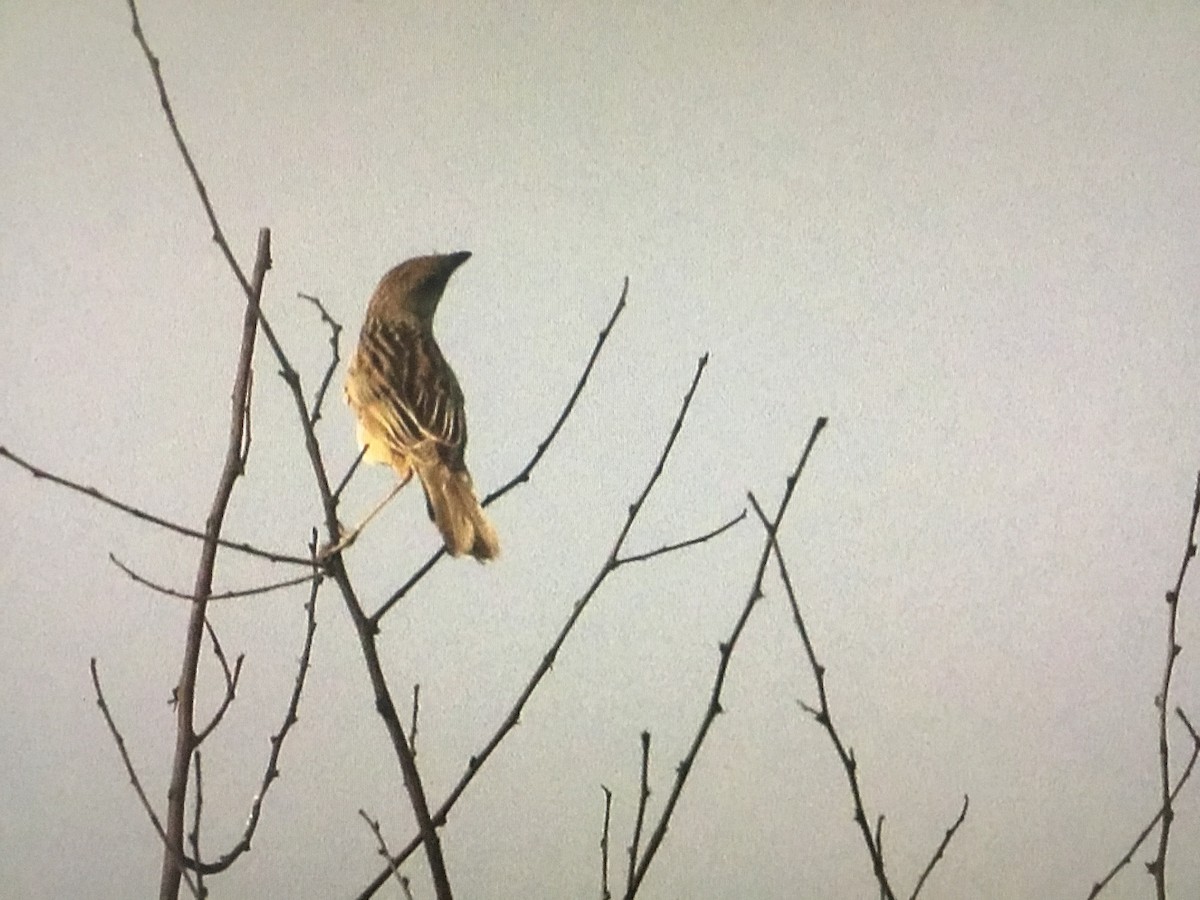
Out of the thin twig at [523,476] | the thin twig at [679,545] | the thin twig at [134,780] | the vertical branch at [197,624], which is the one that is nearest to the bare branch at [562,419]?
the thin twig at [523,476]

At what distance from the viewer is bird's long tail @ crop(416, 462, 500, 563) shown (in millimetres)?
970

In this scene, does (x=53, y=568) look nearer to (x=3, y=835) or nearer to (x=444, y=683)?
(x=3, y=835)

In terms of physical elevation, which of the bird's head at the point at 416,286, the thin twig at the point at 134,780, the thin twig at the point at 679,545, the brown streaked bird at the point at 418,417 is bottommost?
the thin twig at the point at 134,780

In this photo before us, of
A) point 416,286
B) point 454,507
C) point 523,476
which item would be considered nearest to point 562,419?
point 523,476

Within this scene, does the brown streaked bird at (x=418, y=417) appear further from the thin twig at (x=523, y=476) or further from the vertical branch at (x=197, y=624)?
the vertical branch at (x=197, y=624)

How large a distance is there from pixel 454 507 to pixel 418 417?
3.3 inches

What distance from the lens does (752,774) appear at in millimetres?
1145

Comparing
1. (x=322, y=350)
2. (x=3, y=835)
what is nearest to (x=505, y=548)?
(x=322, y=350)

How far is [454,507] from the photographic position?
98cm

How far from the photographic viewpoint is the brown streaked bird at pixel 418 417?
38.4 inches

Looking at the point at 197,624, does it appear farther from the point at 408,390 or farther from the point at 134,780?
the point at 408,390

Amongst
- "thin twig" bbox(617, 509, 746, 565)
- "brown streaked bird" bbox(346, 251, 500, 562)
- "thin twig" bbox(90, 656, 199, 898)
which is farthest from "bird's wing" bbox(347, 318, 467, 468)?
"thin twig" bbox(90, 656, 199, 898)

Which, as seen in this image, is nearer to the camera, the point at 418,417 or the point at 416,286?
the point at 418,417

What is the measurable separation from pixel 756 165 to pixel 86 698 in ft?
2.81
